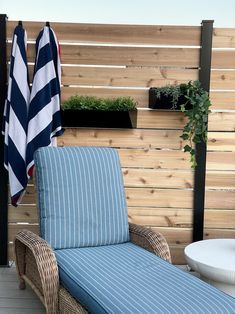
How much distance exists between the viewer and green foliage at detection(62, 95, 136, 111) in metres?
3.41

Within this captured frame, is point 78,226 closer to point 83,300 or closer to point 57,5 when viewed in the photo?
point 83,300

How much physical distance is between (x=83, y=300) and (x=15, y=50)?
6.74 feet

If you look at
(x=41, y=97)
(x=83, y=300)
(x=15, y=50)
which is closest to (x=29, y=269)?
(x=83, y=300)

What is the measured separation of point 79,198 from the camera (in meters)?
2.91

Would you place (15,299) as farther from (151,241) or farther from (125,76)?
(125,76)

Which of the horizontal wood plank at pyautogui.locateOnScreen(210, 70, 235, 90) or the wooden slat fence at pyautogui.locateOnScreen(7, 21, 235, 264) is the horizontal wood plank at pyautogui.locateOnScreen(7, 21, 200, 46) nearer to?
the wooden slat fence at pyautogui.locateOnScreen(7, 21, 235, 264)

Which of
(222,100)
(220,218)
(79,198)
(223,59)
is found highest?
(223,59)

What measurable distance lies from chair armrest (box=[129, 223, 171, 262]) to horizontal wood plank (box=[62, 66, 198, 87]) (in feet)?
4.07

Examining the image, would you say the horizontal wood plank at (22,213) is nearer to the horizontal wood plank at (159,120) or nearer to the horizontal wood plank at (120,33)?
the horizontal wood plank at (159,120)

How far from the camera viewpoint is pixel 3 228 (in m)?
3.62

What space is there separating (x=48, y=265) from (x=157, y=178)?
1504 millimetres

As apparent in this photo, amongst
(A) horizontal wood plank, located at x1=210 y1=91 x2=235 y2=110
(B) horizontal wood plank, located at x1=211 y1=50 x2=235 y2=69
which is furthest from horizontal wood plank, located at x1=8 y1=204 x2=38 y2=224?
(B) horizontal wood plank, located at x1=211 y1=50 x2=235 y2=69

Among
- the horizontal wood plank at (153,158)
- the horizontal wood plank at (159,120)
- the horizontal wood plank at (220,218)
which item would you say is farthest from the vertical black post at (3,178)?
the horizontal wood plank at (220,218)

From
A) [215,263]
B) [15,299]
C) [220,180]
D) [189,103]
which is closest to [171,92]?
[189,103]
